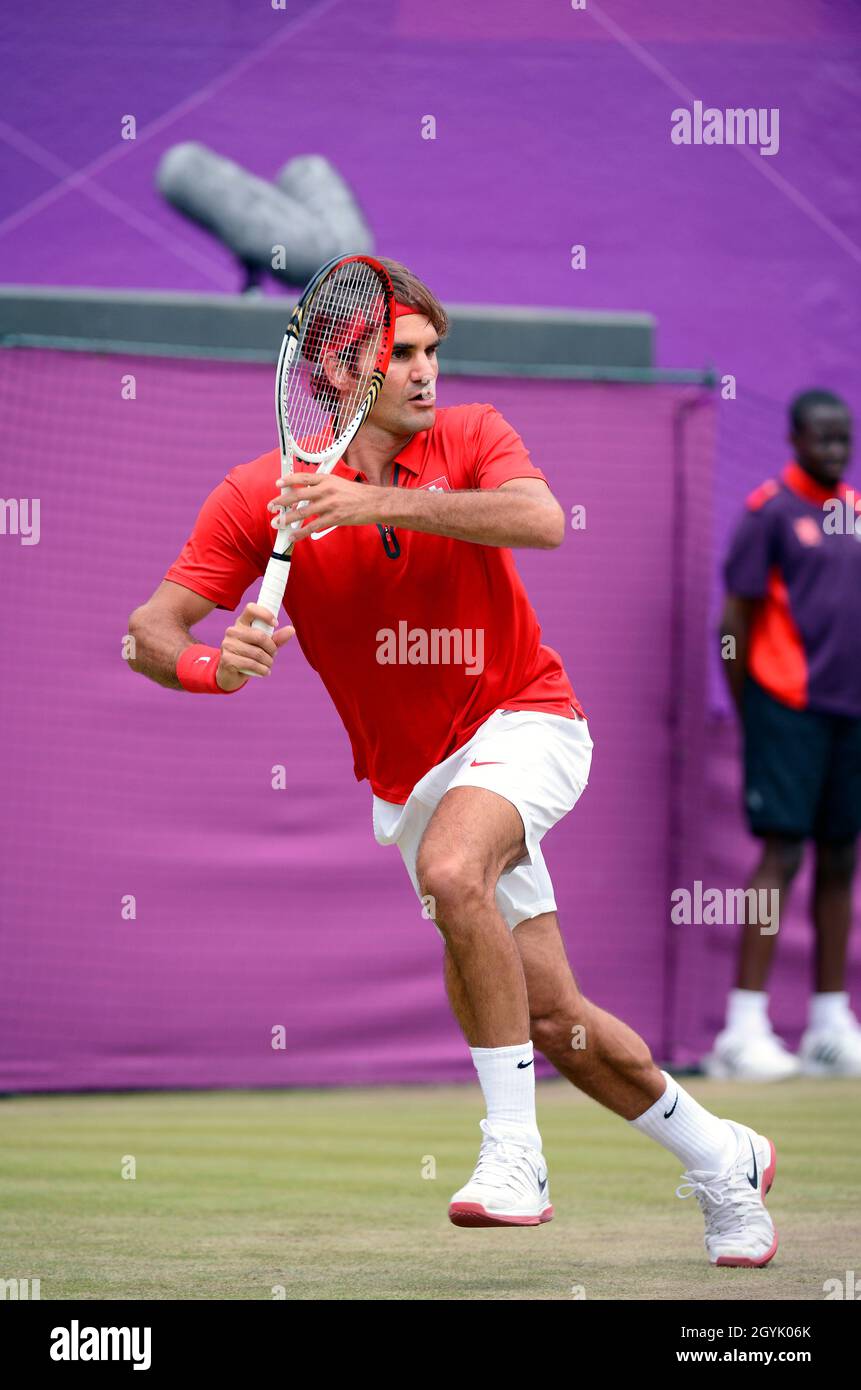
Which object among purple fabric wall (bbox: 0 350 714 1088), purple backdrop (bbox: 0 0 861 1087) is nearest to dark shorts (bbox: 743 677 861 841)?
purple backdrop (bbox: 0 0 861 1087)

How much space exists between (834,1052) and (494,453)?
4.76m

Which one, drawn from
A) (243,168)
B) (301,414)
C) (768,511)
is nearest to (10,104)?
(243,168)

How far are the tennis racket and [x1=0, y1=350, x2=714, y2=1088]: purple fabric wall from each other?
3573mm

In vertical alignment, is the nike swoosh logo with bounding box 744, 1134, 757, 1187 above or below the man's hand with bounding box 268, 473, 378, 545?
below

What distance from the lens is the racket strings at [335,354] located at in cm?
438

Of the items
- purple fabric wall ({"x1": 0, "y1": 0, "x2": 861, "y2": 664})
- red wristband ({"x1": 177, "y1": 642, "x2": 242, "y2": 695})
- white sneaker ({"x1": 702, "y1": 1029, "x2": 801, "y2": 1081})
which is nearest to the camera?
red wristband ({"x1": 177, "y1": 642, "x2": 242, "y2": 695})

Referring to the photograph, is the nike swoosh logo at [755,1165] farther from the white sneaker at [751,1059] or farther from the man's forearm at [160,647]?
the white sneaker at [751,1059]

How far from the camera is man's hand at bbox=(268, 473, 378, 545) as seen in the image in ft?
12.9

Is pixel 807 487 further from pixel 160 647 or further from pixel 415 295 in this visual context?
pixel 160 647

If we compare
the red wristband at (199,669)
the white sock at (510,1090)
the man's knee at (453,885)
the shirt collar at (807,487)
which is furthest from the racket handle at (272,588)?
the shirt collar at (807,487)

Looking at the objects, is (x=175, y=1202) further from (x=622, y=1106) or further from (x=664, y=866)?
(x=664, y=866)

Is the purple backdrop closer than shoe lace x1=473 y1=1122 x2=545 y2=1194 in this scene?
No

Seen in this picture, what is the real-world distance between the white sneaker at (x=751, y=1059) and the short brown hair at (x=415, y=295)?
4.59 meters

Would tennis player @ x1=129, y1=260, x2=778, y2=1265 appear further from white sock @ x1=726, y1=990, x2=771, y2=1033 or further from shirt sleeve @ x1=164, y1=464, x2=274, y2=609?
white sock @ x1=726, y1=990, x2=771, y2=1033
